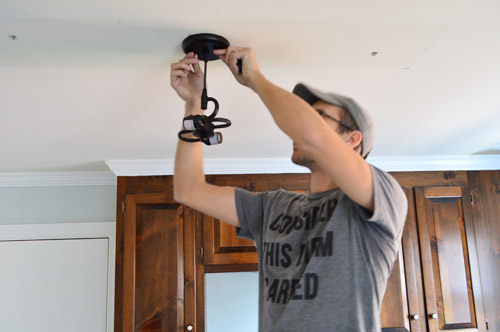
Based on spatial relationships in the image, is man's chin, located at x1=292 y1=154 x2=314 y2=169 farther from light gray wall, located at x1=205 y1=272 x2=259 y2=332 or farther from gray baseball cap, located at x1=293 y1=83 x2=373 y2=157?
light gray wall, located at x1=205 y1=272 x2=259 y2=332

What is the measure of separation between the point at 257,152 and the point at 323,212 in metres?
1.32

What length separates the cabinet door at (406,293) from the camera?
7.71 ft

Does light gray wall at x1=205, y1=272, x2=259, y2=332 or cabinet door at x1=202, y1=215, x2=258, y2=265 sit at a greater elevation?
cabinet door at x1=202, y1=215, x2=258, y2=265

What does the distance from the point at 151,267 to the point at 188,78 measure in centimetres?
139

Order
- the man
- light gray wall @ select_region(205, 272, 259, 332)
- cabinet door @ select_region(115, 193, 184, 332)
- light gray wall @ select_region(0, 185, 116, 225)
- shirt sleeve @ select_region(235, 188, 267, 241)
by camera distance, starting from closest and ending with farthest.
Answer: the man < shirt sleeve @ select_region(235, 188, 267, 241) < cabinet door @ select_region(115, 193, 184, 332) < light gray wall @ select_region(205, 272, 259, 332) < light gray wall @ select_region(0, 185, 116, 225)

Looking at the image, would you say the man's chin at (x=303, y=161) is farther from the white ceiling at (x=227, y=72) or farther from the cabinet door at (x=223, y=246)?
the cabinet door at (x=223, y=246)

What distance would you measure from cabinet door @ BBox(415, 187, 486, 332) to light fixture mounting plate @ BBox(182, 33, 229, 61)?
1.86 meters

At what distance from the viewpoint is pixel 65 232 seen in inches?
105

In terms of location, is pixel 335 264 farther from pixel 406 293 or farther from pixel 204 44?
pixel 406 293

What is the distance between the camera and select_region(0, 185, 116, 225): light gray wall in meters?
2.69

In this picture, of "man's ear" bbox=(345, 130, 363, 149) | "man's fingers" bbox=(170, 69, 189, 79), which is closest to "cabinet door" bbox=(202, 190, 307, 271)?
"man's fingers" bbox=(170, 69, 189, 79)

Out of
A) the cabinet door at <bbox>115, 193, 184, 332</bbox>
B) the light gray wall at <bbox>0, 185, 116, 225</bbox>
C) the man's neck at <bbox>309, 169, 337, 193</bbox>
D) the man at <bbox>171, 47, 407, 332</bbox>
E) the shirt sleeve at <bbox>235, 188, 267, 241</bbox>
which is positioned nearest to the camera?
the man at <bbox>171, 47, 407, 332</bbox>

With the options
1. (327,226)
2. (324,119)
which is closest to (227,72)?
(324,119)

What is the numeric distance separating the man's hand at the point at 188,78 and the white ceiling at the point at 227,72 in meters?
0.05
